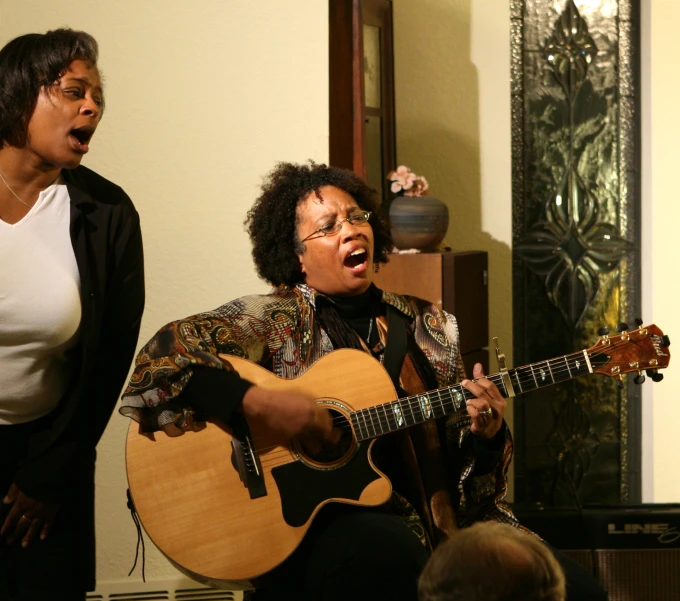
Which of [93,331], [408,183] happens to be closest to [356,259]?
[93,331]

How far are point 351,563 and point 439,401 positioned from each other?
1.41ft

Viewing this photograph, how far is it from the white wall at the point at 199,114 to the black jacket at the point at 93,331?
81 centimetres

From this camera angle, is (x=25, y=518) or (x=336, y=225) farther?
(x=336, y=225)

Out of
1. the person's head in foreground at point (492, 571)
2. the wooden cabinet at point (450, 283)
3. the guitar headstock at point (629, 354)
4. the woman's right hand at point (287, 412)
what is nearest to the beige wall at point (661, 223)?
the wooden cabinet at point (450, 283)

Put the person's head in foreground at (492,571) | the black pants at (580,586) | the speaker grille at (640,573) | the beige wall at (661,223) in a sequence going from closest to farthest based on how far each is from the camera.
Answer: the person's head in foreground at (492,571), the black pants at (580,586), the speaker grille at (640,573), the beige wall at (661,223)

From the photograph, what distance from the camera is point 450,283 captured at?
3170 mm

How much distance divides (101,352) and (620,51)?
2874 millimetres

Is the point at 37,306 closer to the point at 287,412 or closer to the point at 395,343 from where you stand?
the point at 287,412

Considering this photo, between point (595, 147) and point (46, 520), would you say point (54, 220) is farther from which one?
point (595, 147)

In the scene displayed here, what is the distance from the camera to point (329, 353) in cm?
224

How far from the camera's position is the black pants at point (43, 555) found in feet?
6.47

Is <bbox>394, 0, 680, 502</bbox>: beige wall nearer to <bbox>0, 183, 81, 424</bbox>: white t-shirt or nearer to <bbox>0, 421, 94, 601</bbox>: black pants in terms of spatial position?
<bbox>0, 183, 81, 424</bbox>: white t-shirt

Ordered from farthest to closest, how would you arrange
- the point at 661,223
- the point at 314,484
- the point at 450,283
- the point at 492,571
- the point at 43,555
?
the point at 661,223
the point at 450,283
the point at 314,484
the point at 43,555
the point at 492,571

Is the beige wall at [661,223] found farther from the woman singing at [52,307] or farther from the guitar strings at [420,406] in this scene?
the woman singing at [52,307]
